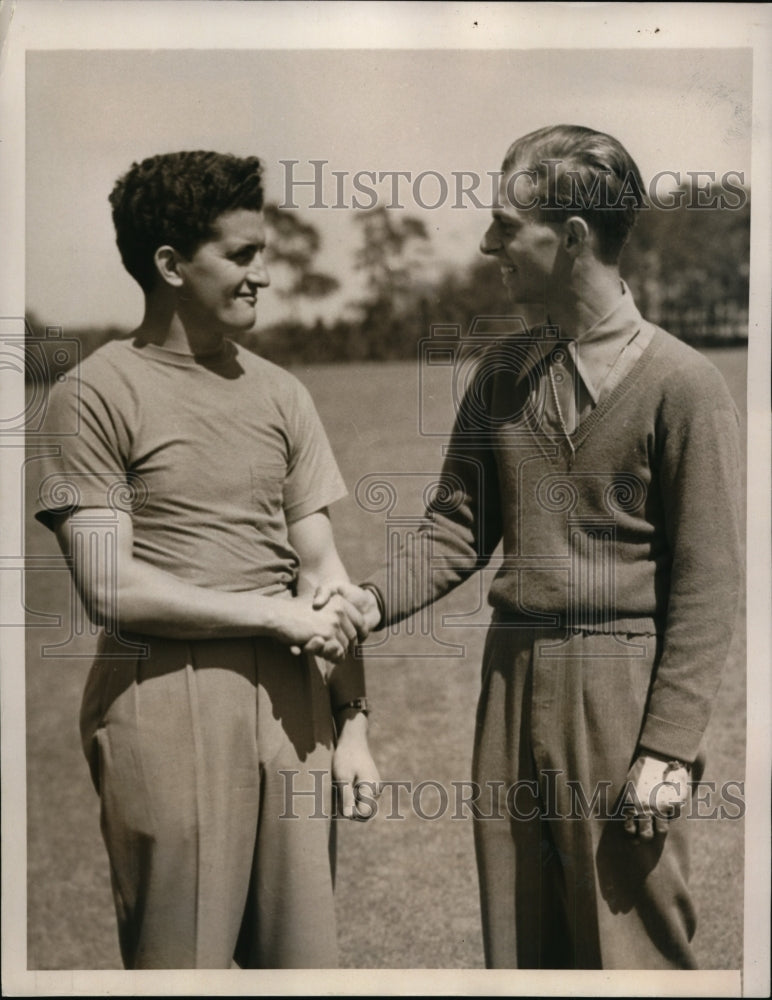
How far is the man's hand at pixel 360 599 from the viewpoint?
2.70 metres

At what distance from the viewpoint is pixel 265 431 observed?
268cm

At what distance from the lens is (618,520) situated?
2.63 meters

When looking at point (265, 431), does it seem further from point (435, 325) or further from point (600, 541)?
point (600, 541)

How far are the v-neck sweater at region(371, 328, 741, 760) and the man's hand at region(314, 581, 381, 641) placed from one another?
0.10ft

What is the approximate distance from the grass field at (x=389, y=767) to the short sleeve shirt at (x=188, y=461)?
148 millimetres

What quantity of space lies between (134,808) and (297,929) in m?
0.45

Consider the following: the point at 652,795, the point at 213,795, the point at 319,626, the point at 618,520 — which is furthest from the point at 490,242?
the point at 213,795

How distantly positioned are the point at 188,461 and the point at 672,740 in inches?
46.1

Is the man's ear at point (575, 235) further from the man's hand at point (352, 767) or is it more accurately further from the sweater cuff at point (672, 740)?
the man's hand at point (352, 767)

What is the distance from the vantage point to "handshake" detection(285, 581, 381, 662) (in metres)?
2.65

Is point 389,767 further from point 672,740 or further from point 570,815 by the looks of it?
point 672,740

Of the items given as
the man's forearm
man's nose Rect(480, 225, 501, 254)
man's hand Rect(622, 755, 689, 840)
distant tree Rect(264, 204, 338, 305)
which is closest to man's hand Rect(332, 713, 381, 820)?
the man's forearm

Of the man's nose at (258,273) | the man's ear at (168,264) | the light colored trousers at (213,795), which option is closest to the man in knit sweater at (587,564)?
the light colored trousers at (213,795)

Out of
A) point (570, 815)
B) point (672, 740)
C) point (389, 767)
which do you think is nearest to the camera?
point (672, 740)
